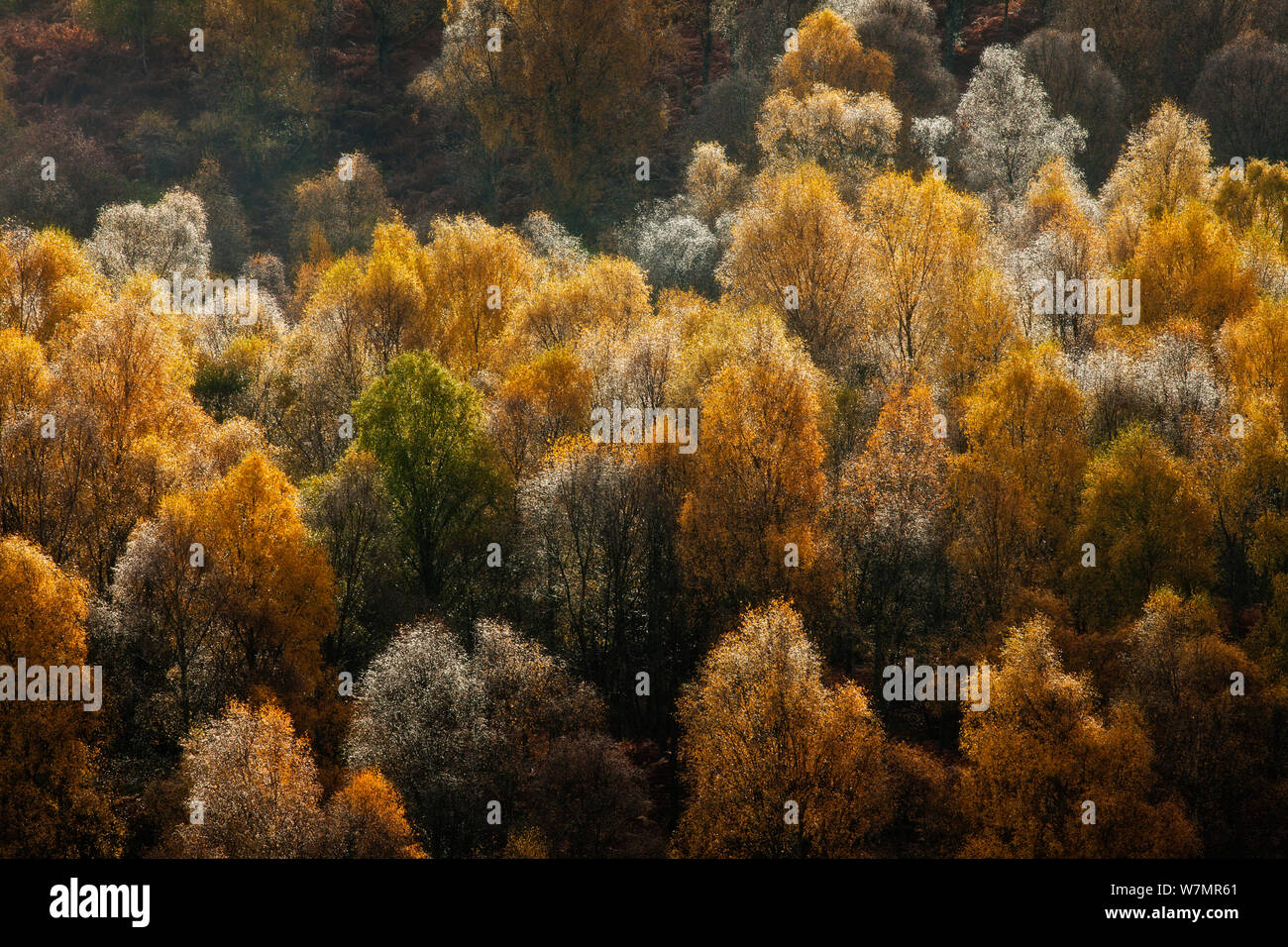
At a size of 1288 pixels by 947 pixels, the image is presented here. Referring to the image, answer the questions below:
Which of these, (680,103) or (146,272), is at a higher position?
(680,103)

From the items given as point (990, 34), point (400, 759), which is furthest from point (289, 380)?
point (990, 34)

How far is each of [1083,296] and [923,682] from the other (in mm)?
29602

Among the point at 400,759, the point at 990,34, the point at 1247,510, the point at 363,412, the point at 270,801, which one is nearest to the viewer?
the point at 270,801

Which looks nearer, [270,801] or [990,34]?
[270,801]

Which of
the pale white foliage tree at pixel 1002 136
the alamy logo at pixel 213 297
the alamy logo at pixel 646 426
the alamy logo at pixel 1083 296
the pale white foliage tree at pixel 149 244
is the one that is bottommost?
the alamy logo at pixel 646 426

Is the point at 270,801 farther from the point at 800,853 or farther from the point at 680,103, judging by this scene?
the point at 680,103

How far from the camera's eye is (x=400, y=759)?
48.7 m

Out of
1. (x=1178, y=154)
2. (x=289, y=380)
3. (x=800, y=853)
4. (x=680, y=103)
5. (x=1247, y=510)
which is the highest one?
(x=680, y=103)

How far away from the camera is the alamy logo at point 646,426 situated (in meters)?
59.9

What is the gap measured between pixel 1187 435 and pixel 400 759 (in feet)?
129

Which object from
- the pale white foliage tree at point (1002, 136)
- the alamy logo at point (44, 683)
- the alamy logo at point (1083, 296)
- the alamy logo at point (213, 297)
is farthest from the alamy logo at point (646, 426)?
the pale white foliage tree at point (1002, 136)
